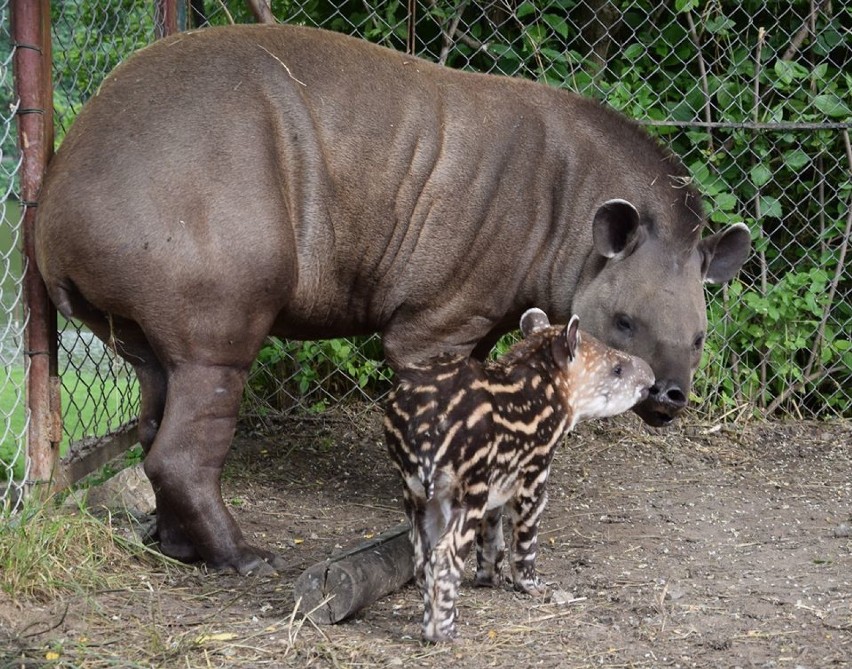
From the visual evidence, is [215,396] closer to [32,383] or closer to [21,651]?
[32,383]

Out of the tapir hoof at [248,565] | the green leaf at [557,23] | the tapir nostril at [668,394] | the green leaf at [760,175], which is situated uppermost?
the green leaf at [557,23]

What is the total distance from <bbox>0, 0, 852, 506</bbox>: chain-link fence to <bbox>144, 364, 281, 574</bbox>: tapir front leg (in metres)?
2.61

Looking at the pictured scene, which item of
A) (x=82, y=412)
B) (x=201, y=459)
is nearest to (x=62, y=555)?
(x=201, y=459)

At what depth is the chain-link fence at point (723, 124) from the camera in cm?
784

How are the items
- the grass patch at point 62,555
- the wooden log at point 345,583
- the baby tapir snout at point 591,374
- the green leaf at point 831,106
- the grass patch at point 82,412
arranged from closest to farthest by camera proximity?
the wooden log at point 345,583, the grass patch at point 62,555, the baby tapir snout at point 591,374, the grass patch at point 82,412, the green leaf at point 831,106

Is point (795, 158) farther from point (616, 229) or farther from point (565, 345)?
point (565, 345)

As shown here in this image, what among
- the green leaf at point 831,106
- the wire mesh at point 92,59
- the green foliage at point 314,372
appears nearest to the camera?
the wire mesh at point 92,59

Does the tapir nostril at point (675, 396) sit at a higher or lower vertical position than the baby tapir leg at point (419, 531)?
higher

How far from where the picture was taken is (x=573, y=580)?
16.6ft

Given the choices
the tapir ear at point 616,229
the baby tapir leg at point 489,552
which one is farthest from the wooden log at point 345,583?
the tapir ear at point 616,229

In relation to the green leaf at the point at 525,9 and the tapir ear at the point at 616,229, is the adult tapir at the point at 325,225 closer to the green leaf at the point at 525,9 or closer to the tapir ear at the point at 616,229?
the tapir ear at the point at 616,229

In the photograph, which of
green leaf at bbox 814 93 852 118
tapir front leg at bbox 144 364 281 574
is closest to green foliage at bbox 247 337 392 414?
tapir front leg at bbox 144 364 281 574

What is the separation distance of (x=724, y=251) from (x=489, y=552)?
2.18 metres

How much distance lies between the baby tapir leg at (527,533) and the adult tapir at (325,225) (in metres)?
1.09
